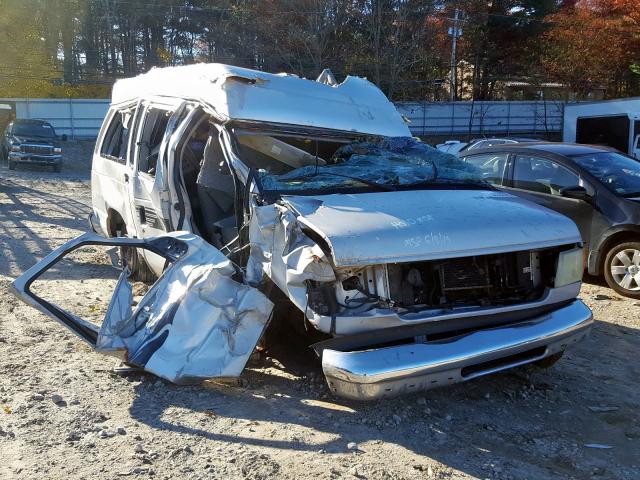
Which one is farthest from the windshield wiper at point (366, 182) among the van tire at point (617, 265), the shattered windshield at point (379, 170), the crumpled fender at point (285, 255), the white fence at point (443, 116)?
the white fence at point (443, 116)

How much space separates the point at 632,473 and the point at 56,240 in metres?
8.41

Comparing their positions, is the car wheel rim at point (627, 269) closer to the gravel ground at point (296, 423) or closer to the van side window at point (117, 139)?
the gravel ground at point (296, 423)

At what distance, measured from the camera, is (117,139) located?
24.6 feet

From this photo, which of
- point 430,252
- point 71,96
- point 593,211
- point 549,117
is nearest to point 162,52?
point 71,96

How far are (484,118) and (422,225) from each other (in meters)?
33.7

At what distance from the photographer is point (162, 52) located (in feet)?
136

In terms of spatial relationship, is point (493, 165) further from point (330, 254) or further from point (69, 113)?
point (69, 113)

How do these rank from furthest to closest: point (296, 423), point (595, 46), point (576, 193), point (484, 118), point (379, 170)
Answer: point (484, 118) < point (595, 46) < point (576, 193) < point (379, 170) < point (296, 423)

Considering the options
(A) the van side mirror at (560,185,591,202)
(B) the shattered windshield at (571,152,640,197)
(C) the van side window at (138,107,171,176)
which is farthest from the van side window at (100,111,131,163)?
(B) the shattered windshield at (571,152,640,197)

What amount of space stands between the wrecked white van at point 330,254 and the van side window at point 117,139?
1.26 metres

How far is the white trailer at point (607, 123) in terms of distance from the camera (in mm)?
21469

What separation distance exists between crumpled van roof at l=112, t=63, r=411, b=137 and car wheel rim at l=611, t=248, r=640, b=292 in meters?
2.93

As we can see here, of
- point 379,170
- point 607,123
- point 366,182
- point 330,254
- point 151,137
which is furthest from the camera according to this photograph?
point 607,123

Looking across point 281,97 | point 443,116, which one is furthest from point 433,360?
point 443,116
